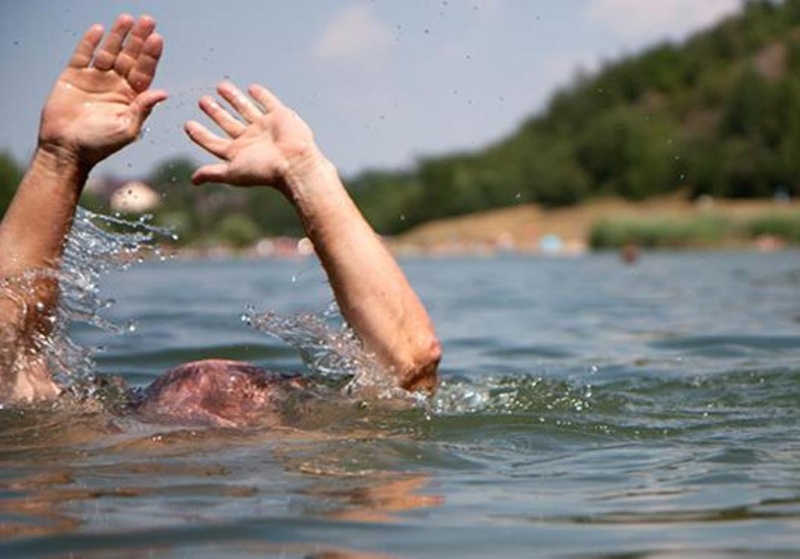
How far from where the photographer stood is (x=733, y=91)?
76.8 m

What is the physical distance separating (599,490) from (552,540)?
60cm

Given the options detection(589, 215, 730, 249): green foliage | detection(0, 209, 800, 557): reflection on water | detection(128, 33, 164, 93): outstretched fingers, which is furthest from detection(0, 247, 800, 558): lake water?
detection(589, 215, 730, 249): green foliage

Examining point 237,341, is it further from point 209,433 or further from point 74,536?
point 74,536

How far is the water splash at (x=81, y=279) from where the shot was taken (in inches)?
185

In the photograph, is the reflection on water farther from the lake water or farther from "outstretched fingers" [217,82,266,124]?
"outstretched fingers" [217,82,266,124]

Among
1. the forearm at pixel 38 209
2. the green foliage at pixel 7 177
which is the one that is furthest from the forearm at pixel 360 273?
the green foliage at pixel 7 177

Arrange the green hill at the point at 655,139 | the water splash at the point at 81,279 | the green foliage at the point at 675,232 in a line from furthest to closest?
the green hill at the point at 655,139, the green foliage at the point at 675,232, the water splash at the point at 81,279

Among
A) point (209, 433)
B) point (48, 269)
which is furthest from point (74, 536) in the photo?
point (48, 269)

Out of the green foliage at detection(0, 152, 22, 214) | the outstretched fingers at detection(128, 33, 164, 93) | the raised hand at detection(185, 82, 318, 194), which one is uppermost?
the green foliage at detection(0, 152, 22, 214)

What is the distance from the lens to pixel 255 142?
4426mm

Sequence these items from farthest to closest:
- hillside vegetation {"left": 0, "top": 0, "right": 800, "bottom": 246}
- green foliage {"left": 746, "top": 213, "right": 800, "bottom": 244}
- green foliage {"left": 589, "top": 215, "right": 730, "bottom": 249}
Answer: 1. hillside vegetation {"left": 0, "top": 0, "right": 800, "bottom": 246}
2. green foliage {"left": 589, "top": 215, "right": 730, "bottom": 249}
3. green foliage {"left": 746, "top": 213, "right": 800, "bottom": 244}

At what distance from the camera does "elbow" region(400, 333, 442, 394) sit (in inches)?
174

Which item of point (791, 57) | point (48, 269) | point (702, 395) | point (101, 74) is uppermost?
point (791, 57)

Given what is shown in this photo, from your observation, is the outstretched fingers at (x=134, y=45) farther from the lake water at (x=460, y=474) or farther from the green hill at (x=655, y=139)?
the green hill at (x=655, y=139)
